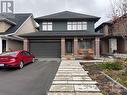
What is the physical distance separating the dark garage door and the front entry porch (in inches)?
50.9

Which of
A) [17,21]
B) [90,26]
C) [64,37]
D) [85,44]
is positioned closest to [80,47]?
[85,44]

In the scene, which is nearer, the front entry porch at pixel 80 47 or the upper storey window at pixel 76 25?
the front entry porch at pixel 80 47

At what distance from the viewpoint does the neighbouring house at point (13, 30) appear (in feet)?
75.2

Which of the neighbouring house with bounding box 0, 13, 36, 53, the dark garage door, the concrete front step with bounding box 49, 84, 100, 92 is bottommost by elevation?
the concrete front step with bounding box 49, 84, 100, 92

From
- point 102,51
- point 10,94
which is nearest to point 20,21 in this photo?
point 102,51

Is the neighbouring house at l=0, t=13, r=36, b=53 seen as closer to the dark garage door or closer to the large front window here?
the dark garage door

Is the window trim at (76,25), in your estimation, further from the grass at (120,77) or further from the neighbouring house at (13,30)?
the grass at (120,77)

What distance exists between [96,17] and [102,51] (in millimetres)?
7836

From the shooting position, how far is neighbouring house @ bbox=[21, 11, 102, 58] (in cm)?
2308

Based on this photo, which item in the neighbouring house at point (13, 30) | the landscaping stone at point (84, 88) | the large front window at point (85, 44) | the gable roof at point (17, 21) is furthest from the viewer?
the large front window at point (85, 44)

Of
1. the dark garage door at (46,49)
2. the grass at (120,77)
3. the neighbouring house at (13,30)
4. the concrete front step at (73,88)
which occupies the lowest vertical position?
the concrete front step at (73,88)

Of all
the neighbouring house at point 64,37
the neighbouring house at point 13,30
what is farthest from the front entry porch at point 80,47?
the neighbouring house at point 13,30

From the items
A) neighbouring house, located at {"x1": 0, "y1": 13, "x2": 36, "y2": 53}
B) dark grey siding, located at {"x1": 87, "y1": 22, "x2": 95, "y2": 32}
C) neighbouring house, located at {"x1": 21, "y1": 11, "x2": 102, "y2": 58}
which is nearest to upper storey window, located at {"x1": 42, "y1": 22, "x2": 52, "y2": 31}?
neighbouring house, located at {"x1": 21, "y1": 11, "x2": 102, "y2": 58}

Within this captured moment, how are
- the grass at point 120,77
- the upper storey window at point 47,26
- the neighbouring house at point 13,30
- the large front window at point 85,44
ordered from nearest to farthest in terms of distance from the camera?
1. the grass at point 120,77
2. the neighbouring house at point 13,30
3. the large front window at point 85,44
4. the upper storey window at point 47,26
